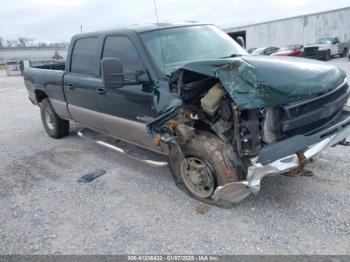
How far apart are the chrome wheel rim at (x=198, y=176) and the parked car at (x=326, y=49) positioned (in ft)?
63.1

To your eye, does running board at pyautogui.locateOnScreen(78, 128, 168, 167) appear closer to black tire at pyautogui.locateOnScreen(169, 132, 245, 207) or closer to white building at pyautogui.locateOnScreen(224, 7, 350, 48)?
black tire at pyautogui.locateOnScreen(169, 132, 245, 207)

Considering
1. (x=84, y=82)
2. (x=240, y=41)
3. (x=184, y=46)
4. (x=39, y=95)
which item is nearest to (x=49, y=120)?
(x=39, y=95)

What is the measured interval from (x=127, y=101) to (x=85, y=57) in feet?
4.61

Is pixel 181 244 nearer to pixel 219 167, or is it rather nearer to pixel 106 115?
pixel 219 167

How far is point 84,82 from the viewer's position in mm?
4898

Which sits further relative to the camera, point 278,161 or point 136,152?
point 136,152

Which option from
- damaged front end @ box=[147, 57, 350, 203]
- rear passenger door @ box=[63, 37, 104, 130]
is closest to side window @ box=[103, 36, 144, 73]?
rear passenger door @ box=[63, 37, 104, 130]

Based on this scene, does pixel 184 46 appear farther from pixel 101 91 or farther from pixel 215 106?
pixel 215 106

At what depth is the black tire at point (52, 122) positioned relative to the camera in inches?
251

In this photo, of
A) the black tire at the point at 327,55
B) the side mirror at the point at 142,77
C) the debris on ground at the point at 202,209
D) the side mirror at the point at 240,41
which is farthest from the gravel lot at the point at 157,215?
the black tire at the point at 327,55

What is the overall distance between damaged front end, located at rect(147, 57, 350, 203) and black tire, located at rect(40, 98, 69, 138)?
3.61 metres

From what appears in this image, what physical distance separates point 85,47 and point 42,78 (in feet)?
5.24

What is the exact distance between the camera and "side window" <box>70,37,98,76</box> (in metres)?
4.80

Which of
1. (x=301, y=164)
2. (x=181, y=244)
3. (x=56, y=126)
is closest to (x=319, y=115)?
(x=301, y=164)
